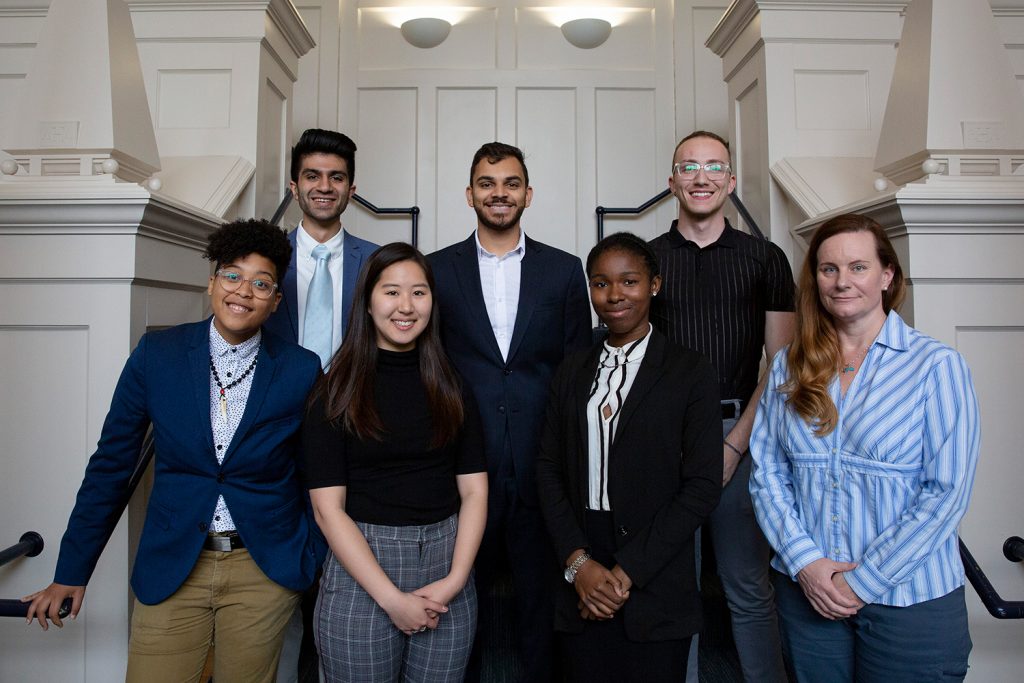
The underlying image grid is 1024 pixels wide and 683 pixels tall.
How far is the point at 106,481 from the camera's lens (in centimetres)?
158

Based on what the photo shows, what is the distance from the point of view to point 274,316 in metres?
2.11

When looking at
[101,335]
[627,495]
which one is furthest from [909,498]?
[101,335]

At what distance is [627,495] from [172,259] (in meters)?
1.50

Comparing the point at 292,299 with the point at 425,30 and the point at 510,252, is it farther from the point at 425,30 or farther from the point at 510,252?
the point at 425,30

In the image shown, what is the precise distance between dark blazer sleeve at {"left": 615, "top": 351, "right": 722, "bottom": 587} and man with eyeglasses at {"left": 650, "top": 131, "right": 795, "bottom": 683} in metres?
0.29

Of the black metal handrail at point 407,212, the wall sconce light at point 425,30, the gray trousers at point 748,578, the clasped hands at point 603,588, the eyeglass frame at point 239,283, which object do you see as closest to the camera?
the clasped hands at point 603,588

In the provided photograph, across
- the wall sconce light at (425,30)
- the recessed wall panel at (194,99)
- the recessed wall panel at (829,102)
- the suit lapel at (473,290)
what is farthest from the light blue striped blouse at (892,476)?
the wall sconce light at (425,30)

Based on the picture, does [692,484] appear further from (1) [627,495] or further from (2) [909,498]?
(2) [909,498]

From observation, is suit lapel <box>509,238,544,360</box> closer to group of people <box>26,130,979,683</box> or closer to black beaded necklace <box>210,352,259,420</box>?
group of people <box>26,130,979,683</box>

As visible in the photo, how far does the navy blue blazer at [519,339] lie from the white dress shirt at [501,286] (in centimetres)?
3

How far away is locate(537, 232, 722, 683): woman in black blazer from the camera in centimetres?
153

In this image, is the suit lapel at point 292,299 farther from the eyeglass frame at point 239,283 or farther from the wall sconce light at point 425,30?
the wall sconce light at point 425,30

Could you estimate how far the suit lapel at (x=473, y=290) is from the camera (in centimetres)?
201

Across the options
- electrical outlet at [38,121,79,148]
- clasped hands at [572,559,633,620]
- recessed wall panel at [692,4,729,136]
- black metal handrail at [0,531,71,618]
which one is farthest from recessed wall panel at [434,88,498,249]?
clasped hands at [572,559,633,620]
